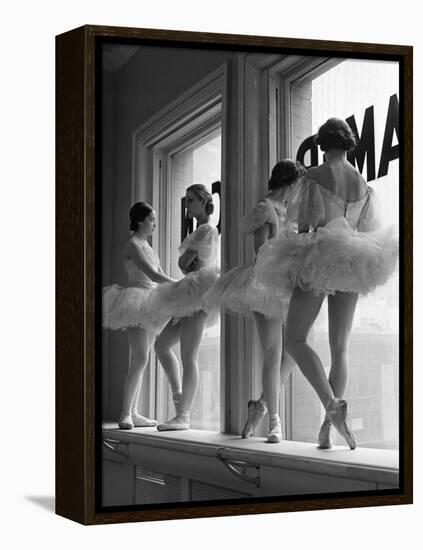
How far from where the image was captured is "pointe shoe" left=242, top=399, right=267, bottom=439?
583 centimetres

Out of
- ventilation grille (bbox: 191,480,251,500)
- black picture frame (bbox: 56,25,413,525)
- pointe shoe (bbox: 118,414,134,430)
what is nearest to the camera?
black picture frame (bbox: 56,25,413,525)

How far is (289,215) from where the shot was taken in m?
5.90

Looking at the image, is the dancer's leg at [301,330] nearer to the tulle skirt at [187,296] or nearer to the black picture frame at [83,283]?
the tulle skirt at [187,296]

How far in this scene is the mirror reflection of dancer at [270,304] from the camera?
582 centimetres

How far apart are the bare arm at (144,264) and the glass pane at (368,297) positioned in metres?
0.73

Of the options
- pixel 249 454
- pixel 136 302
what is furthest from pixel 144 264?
pixel 249 454

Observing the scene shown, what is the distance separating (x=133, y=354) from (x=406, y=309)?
1346 millimetres

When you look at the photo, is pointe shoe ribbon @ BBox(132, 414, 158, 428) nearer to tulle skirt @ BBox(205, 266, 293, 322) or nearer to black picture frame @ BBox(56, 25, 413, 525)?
black picture frame @ BBox(56, 25, 413, 525)

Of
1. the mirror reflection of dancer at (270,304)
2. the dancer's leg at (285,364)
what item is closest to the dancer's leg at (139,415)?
the mirror reflection of dancer at (270,304)

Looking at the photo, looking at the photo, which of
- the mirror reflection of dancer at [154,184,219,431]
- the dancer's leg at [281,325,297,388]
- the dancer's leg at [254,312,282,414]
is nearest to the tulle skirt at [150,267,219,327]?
the mirror reflection of dancer at [154,184,219,431]

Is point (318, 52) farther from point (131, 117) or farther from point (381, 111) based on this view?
point (131, 117)

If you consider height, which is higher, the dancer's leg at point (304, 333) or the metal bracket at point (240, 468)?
the dancer's leg at point (304, 333)

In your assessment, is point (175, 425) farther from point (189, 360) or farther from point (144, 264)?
point (144, 264)

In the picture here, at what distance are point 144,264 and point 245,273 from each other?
0.46 metres
